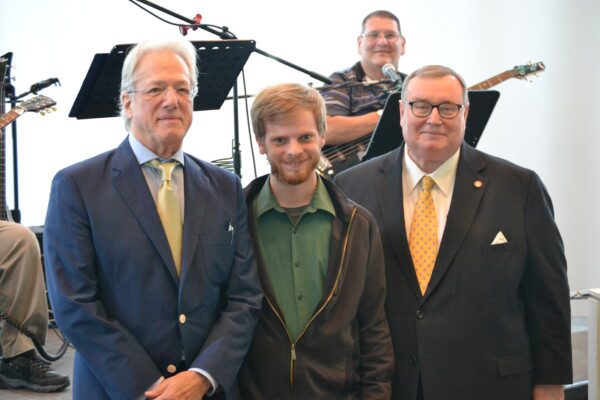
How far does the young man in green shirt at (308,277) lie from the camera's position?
2209mm

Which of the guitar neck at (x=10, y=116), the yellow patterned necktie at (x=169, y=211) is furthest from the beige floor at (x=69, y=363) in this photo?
the yellow patterned necktie at (x=169, y=211)

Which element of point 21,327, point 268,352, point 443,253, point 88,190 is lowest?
point 21,327

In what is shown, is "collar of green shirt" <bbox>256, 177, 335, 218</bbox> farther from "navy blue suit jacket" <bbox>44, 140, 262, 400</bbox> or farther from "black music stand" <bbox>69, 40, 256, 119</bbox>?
"black music stand" <bbox>69, 40, 256, 119</bbox>

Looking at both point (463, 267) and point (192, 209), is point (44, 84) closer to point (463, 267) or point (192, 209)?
point (192, 209)

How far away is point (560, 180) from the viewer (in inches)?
229

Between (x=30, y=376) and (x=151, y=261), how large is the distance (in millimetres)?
2107

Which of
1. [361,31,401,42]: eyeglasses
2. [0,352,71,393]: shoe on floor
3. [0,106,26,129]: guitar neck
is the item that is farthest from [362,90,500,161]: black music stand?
[0,106,26,129]: guitar neck

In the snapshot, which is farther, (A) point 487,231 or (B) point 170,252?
(A) point 487,231

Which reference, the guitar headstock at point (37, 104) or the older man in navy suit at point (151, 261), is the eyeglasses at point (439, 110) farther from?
the guitar headstock at point (37, 104)

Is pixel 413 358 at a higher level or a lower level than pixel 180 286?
lower

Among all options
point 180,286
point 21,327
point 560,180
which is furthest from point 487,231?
point 560,180

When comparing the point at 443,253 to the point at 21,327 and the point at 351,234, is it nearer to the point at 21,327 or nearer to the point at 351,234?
the point at 351,234

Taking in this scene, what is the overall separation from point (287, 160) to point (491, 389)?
91 cm

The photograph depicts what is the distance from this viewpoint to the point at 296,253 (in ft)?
7.41
